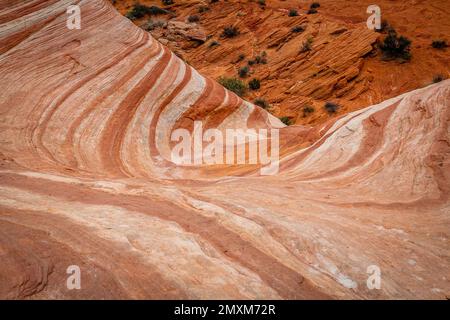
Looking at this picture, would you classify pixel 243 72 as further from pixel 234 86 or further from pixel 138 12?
pixel 138 12

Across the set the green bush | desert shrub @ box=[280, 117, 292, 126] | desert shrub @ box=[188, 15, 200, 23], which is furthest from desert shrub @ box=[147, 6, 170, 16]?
desert shrub @ box=[280, 117, 292, 126]

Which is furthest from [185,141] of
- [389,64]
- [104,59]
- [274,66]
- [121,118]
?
[389,64]

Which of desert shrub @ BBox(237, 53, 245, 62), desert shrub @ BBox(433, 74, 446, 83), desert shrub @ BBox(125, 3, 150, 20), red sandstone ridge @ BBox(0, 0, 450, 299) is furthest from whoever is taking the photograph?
desert shrub @ BBox(125, 3, 150, 20)

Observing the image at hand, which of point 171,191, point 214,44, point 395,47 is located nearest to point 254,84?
point 214,44

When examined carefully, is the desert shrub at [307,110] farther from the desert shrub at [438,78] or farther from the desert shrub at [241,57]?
the desert shrub at [241,57]

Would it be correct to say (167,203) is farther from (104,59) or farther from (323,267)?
(104,59)

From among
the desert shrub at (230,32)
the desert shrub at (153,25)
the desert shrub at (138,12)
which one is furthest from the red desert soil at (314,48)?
the desert shrub at (138,12)

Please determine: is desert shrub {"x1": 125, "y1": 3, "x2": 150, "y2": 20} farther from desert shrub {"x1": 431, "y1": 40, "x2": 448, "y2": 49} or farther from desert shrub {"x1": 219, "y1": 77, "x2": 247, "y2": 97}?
desert shrub {"x1": 431, "y1": 40, "x2": 448, "y2": 49}

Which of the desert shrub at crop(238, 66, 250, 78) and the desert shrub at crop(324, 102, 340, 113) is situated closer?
the desert shrub at crop(324, 102, 340, 113)
